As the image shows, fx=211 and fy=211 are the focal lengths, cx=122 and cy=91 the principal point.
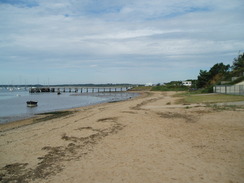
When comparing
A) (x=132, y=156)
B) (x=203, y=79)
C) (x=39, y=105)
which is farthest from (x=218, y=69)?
(x=132, y=156)

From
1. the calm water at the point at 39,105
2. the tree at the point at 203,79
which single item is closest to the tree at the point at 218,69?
the tree at the point at 203,79

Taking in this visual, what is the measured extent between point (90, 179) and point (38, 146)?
169 inches

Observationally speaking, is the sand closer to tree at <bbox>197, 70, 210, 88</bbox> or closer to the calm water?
the calm water

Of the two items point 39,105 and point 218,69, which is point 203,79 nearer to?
point 218,69

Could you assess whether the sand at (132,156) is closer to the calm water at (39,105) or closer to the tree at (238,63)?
the calm water at (39,105)

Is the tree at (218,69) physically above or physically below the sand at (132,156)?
above

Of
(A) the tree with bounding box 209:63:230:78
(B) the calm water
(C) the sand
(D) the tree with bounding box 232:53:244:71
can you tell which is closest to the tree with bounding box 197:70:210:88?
(A) the tree with bounding box 209:63:230:78

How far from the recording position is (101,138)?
9.60 meters

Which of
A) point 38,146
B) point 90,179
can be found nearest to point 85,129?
point 38,146

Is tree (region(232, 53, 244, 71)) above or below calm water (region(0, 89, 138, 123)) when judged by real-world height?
above

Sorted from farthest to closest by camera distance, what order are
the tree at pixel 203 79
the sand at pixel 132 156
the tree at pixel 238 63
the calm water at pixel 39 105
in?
the tree at pixel 238 63
the tree at pixel 203 79
the calm water at pixel 39 105
the sand at pixel 132 156

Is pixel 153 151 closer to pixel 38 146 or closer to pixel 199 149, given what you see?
pixel 199 149

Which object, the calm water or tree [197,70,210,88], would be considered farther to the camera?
tree [197,70,210,88]

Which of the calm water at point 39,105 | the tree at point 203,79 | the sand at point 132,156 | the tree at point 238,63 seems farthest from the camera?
the tree at point 238,63
